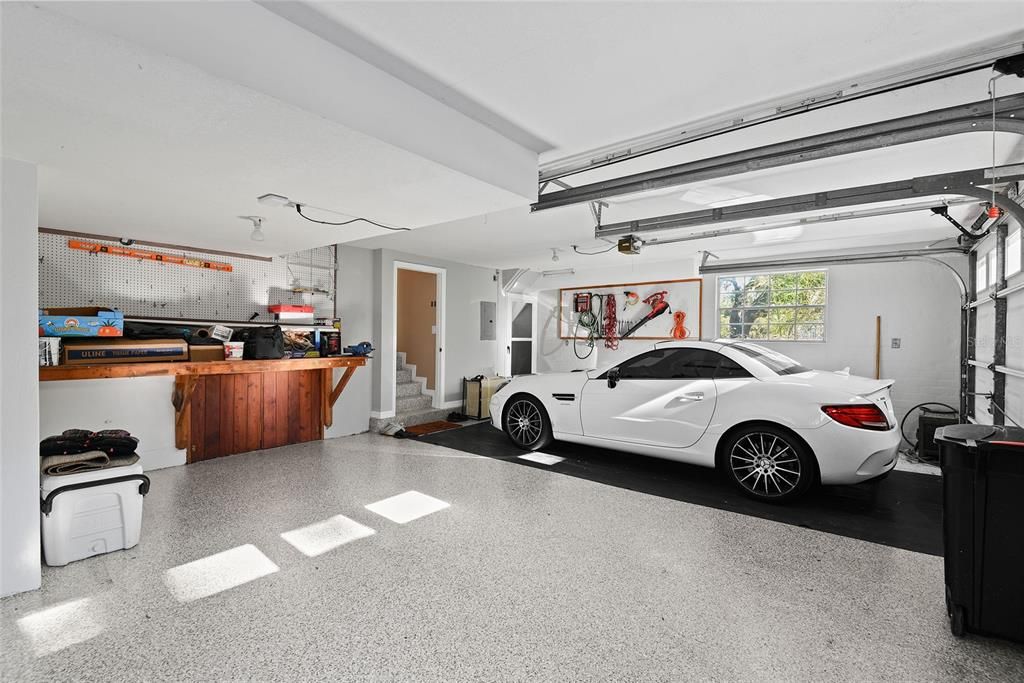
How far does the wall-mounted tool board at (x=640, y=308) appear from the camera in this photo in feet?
22.7

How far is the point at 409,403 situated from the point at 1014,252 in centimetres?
616

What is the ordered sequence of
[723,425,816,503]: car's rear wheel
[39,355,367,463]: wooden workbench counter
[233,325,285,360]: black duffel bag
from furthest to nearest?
[233,325,285,360]: black duffel bag < [39,355,367,463]: wooden workbench counter < [723,425,816,503]: car's rear wheel

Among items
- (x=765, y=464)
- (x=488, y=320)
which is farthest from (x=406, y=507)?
(x=488, y=320)

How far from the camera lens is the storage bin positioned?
239 cm

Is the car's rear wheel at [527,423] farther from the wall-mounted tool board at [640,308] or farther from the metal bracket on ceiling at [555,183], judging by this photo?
the wall-mounted tool board at [640,308]

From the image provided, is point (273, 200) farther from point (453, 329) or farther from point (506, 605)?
point (453, 329)

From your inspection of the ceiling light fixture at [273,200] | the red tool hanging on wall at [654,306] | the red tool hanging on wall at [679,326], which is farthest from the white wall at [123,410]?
the red tool hanging on wall at [679,326]

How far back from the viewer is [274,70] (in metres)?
1.64

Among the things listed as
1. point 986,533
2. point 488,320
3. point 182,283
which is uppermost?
point 182,283

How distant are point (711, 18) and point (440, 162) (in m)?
1.26

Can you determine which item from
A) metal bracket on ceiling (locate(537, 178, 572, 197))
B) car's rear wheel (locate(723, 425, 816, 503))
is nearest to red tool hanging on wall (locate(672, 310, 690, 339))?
car's rear wheel (locate(723, 425, 816, 503))

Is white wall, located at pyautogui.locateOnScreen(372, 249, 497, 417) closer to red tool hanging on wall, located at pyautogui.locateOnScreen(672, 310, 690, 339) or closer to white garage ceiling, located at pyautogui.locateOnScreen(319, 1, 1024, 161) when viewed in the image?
red tool hanging on wall, located at pyautogui.locateOnScreen(672, 310, 690, 339)

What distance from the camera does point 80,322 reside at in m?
3.31

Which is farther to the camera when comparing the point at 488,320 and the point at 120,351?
the point at 488,320
